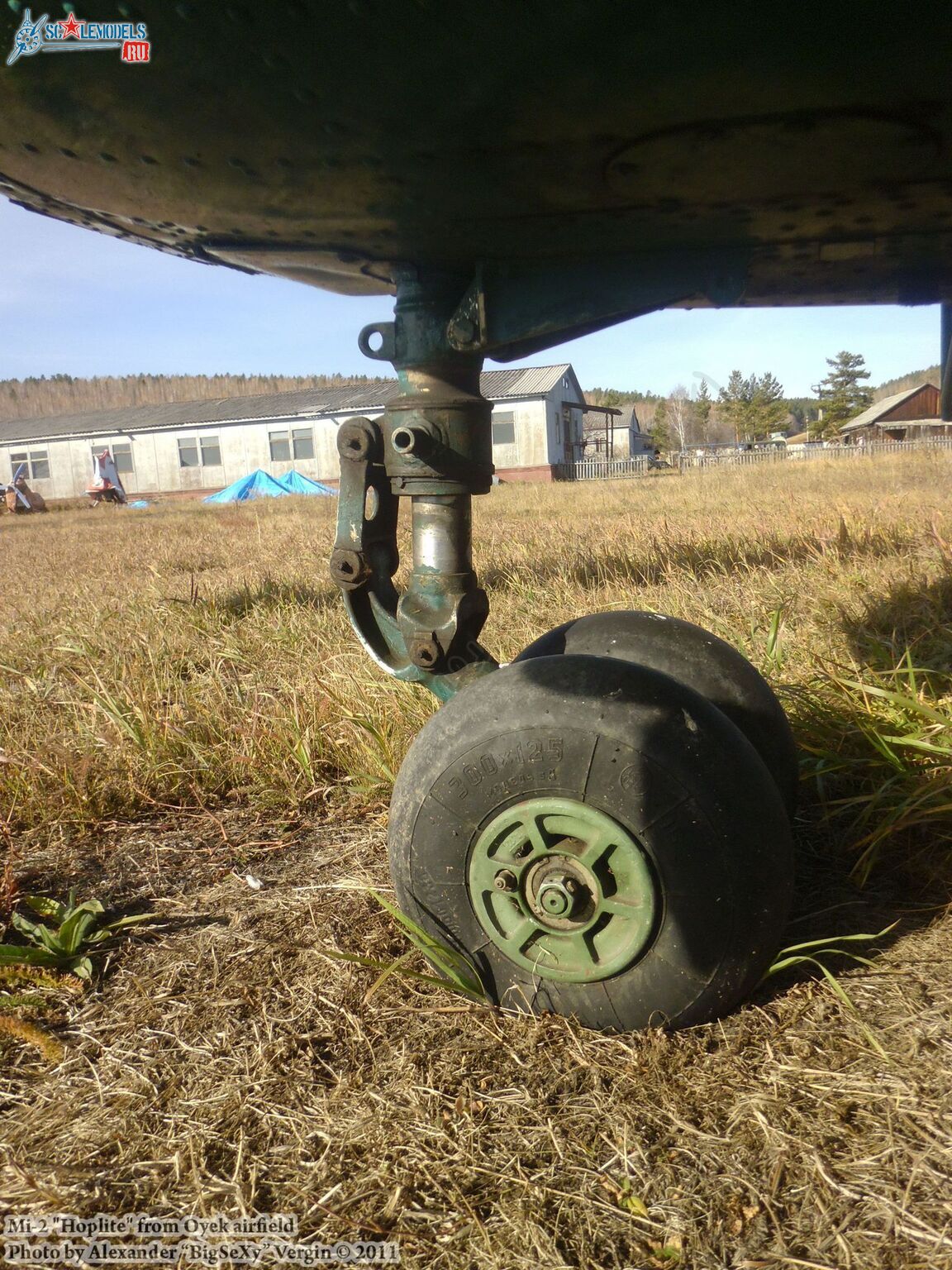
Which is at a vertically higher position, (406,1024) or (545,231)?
(545,231)

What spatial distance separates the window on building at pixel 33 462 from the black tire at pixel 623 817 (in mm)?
47719

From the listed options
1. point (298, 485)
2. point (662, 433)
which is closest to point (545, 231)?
point (298, 485)

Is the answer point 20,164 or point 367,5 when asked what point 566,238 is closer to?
point 367,5

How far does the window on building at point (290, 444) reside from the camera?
3772 centimetres

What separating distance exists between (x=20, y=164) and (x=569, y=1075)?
5.87 ft

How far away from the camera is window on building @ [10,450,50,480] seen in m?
42.6

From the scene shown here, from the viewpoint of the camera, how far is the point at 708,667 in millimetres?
1893

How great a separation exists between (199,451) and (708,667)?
41076 mm

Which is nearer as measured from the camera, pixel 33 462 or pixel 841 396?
pixel 33 462

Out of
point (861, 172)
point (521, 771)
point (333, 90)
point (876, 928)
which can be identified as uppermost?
point (333, 90)

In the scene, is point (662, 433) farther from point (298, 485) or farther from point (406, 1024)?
point (406, 1024)

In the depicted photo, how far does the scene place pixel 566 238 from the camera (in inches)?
64.9

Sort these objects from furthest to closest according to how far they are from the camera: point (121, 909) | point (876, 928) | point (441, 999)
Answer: point (121, 909) < point (876, 928) < point (441, 999)

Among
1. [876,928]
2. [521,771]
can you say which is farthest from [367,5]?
[876,928]
